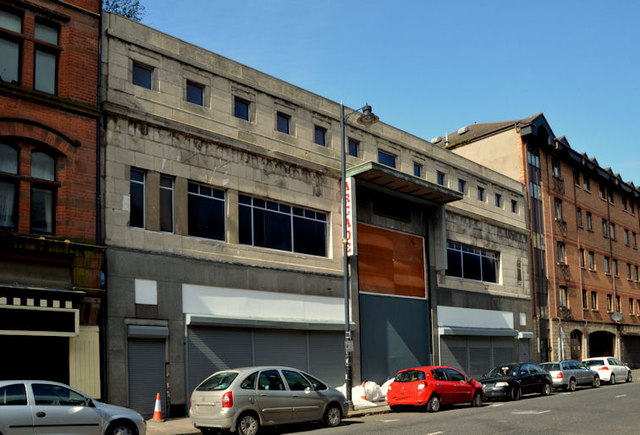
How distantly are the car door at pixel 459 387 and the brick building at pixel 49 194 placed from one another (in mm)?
10994

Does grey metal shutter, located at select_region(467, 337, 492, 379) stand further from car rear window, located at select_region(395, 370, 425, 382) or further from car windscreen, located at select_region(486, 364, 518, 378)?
car rear window, located at select_region(395, 370, 425, 382)

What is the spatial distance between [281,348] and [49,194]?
31.9ft

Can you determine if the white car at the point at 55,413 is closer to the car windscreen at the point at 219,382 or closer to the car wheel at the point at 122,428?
the car wheel at the point at 122,428

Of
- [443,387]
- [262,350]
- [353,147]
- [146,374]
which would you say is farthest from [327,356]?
[353,147]

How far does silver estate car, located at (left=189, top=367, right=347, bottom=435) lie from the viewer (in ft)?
49.3

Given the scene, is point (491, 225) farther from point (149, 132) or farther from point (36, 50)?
point (36, 50)

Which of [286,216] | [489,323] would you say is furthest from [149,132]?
[489,323]

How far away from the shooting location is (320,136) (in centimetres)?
2738

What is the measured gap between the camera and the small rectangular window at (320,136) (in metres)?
27.2

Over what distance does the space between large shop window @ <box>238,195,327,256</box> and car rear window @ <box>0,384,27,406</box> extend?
11572 millimetres

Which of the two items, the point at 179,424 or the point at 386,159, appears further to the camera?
the point at 386,159

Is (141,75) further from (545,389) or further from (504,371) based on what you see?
(545,389)

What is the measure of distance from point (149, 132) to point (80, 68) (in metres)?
2.79

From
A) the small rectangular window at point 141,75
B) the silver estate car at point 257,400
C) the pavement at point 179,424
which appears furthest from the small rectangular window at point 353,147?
the silver estate car at point 257,400
